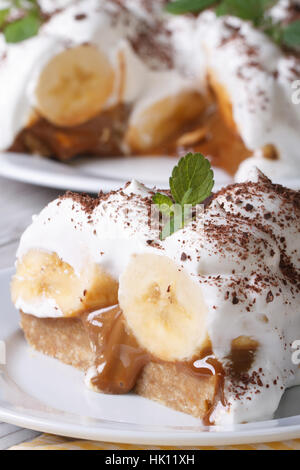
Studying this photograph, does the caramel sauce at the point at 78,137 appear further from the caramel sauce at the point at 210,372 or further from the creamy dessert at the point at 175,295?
the caramel sauce at the point at 210,372

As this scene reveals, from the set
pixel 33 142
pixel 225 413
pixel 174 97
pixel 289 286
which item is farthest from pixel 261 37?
pixel 225 413

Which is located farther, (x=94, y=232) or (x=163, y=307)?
(x=94, y=232)

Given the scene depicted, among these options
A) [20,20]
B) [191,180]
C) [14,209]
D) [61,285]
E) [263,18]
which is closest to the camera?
[191,180]

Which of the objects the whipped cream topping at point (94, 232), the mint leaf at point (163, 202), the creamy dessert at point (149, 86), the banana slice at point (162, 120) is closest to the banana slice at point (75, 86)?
the creamy dessert at point (149, 86)

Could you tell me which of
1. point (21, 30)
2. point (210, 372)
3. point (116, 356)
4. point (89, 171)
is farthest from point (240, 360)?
point (21, 30)

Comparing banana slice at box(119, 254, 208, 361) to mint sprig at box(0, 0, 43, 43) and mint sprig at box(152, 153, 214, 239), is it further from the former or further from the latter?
mint sprig at box(0, 0, 43, 43)

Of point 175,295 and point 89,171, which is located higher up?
point 175,295

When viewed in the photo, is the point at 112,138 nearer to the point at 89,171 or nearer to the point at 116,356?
the point at 89,171
